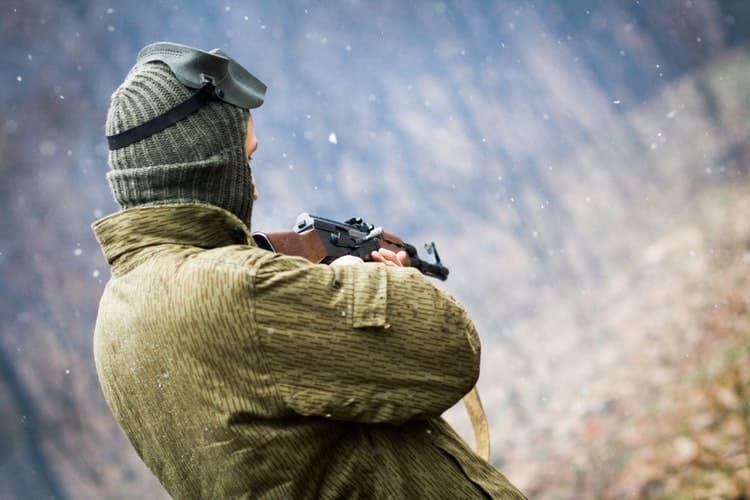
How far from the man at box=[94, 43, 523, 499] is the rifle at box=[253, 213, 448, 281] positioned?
23 cm

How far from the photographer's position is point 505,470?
12.4 feet

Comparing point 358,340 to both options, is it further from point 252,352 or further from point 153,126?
point 153,126

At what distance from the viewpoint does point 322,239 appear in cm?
171

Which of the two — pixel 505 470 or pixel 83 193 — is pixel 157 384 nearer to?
pixel 505 470

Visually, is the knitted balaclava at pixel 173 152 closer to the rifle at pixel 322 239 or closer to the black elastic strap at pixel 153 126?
the black elastic strap at pixel 153 126

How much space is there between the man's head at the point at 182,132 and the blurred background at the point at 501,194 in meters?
2.49

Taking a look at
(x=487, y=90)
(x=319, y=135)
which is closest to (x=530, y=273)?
(x=487, y=90)

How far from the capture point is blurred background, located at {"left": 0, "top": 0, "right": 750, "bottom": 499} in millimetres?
3412

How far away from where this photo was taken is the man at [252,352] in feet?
3.70

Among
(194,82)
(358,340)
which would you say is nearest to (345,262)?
(358,340)

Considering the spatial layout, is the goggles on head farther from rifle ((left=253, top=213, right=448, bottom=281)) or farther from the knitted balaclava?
rifle ((left=253, top=213, right=448, bottom=281))

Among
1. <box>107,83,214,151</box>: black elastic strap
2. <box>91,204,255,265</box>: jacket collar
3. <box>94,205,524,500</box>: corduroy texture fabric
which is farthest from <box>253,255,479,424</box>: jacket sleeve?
<box>107,83,214,151</box>: black elastic strap

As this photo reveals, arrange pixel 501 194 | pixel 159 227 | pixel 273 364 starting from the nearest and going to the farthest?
pixel 273 364
pixel 159 227
pixel 501 194

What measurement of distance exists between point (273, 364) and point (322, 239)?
0.62 meters
